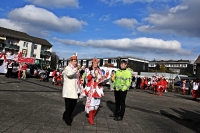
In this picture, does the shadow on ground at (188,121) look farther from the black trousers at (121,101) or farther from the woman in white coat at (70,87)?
the woman in white coat at (70,87)

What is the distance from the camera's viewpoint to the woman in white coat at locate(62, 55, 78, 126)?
5512 mm

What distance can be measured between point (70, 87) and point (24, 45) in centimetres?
6785

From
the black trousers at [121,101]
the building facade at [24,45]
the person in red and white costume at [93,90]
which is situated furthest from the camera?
the building facade at [24,45]

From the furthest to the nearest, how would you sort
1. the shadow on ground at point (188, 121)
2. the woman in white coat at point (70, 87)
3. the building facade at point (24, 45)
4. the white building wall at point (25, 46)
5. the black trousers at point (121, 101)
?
the white building wall at point (25, 46), the building facade at point (24, 45), the shadow on ground at point (188, 121), the black trousers at point (121, 101), the woman in white coat at point (70, 87)

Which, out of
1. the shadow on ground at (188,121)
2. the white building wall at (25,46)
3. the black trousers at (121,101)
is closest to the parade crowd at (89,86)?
the black trousers at (121,101)

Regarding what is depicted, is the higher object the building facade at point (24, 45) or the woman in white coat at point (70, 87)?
the building facade at point (24, 45)

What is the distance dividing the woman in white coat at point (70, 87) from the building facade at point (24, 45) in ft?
177

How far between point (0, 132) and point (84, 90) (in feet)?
8.58

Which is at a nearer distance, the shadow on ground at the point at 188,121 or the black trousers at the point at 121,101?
the black trousers at the point at 121,101

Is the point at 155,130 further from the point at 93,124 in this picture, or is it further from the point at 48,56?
the point at 48,56

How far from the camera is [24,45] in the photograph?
68.6 meters

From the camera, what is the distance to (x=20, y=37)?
67188 mm

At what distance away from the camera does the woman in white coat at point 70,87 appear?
5.51 m

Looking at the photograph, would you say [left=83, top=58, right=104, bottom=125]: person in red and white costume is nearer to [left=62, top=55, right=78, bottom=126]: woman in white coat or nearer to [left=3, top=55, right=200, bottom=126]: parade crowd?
[left=3, top=55, right=200, bottom=126]: parade crowd
